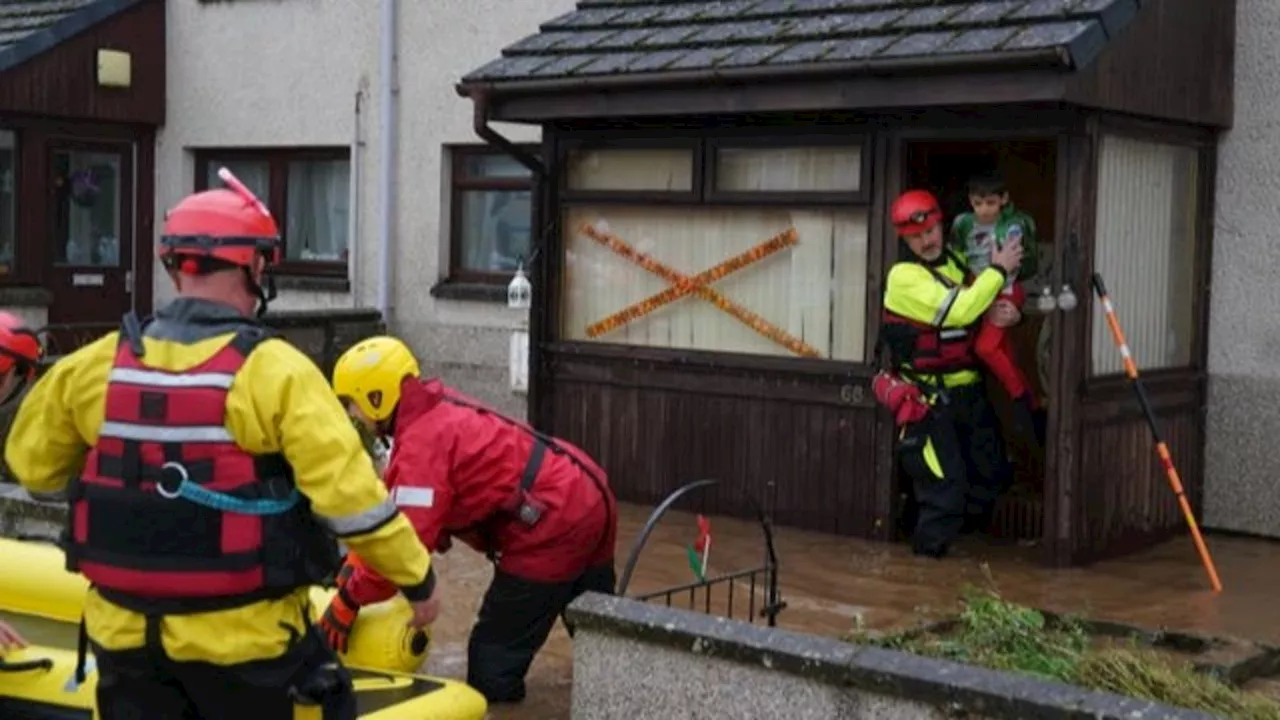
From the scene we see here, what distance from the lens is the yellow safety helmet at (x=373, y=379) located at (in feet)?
20.6

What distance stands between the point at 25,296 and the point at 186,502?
39.4ft

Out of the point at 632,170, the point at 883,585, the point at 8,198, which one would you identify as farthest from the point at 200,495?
the point at 8,198

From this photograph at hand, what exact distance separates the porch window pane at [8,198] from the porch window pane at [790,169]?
8.08 metres

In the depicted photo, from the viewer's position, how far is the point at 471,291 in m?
13.8

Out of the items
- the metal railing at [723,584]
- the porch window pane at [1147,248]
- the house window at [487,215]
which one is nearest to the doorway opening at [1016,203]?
the porch window pane at [1147,248]

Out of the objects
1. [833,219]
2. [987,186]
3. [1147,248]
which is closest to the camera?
[987,186]

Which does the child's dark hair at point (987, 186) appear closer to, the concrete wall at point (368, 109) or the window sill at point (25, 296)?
the concrete wall at point (368, 109)

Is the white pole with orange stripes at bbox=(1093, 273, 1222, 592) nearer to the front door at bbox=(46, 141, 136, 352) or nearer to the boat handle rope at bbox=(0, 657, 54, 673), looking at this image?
the boat handle rope at bbox=(0, 657, 54, 673)

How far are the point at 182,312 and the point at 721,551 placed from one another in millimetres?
5260

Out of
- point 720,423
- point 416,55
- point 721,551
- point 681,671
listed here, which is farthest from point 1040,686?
point 416,55

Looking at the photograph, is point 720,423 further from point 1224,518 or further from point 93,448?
point 93,448

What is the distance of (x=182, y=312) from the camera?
4.43 metres

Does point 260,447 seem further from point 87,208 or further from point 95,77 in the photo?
point 87,208

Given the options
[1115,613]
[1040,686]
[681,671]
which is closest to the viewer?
[1040,686]
